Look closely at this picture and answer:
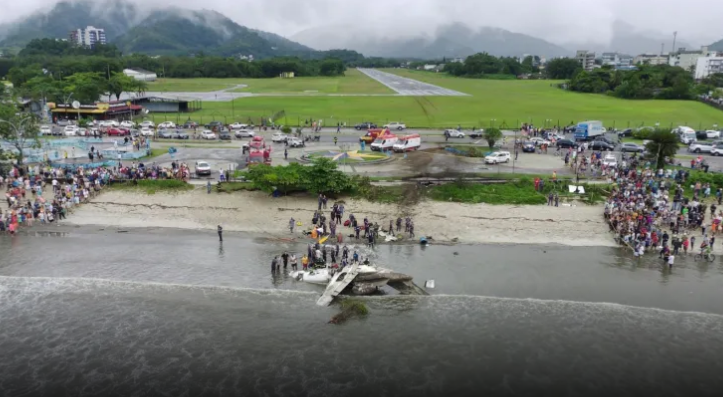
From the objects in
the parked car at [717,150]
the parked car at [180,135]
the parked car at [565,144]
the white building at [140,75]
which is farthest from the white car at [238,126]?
the white building at [140,75]

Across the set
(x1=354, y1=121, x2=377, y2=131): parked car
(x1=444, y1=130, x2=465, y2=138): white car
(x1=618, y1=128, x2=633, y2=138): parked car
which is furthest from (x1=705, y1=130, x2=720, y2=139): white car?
(x1=354, y1=121, x2=377, y2=131): parked car

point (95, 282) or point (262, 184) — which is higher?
point (262, 184)

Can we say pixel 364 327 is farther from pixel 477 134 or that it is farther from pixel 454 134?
pixel 477 134

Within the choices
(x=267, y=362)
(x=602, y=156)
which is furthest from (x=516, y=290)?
(x=602, y=156)

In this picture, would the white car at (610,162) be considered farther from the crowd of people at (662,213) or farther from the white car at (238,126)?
the white car at (238,126)

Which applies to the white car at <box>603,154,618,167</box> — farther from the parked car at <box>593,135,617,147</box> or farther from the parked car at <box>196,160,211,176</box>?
the parked car at <box>196,160,211,176</box>

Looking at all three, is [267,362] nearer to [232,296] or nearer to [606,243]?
[232,296]

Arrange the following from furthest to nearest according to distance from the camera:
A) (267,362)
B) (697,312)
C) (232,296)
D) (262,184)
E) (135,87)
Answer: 1. (135,87)
2. (262,184)
3. (232,296)
4. (697,312)
5. (267,362)
